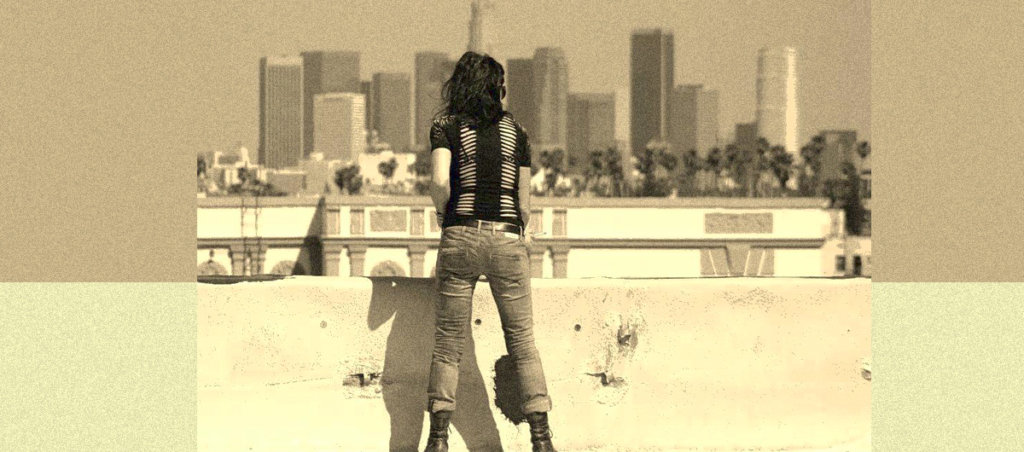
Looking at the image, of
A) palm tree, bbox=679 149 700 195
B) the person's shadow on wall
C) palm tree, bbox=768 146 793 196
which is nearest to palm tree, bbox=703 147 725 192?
palm tree, bbox=679 149 700 195

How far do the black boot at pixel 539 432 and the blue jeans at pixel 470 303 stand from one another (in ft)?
0.14

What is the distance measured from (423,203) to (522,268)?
99095mm

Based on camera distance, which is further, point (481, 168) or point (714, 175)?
point (714, 175)

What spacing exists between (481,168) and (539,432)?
1.23 m

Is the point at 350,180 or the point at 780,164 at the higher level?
the point at 780,164

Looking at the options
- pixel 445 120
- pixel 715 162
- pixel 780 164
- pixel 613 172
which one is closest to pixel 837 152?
pixel 715 162

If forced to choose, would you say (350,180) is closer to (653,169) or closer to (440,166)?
(653,169)

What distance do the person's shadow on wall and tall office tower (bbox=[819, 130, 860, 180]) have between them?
437ft

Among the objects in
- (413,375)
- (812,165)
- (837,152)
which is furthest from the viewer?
(837,152)

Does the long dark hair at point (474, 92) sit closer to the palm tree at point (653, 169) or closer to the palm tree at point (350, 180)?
the palm tree at point (653, 169)

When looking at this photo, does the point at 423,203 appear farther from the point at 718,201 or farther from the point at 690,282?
the point at 690,282

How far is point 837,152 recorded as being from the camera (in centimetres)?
15650

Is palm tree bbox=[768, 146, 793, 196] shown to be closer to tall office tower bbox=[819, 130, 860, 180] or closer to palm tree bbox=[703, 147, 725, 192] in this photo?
tall office tower bbox=[819, 130, 860, 180]

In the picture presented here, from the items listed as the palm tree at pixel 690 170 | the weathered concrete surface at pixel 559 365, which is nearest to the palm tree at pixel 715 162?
the palm tree at pixel 690 170
